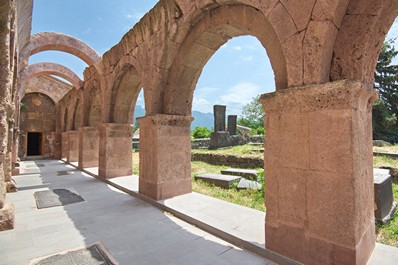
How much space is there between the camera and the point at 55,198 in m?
4.72

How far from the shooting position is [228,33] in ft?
12.9

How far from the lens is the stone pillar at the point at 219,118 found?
15.6m

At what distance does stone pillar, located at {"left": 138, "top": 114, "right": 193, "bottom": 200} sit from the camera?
14.5ft

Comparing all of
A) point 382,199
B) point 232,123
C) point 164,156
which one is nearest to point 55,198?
point 164,156

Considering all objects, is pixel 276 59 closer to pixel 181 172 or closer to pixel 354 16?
pixel 354 16

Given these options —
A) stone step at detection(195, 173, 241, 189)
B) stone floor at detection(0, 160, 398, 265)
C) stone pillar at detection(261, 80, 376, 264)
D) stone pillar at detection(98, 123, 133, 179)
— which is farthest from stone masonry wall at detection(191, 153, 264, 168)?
stone pillar at detection(261, 80, 376, 264)

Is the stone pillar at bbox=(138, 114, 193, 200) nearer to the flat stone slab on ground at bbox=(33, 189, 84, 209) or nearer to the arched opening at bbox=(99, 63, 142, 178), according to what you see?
the flat stone slab on ground at bbox=(33, 189, 84, 209)

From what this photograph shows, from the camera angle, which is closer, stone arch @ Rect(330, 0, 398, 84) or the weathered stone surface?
stone arch @ Rect(330, 0, 398, 84)

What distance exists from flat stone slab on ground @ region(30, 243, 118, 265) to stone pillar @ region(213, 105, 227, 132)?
1312 cm

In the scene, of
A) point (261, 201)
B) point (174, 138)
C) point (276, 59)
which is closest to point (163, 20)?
point (174, 138)

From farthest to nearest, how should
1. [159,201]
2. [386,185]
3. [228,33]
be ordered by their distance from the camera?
[159,201] < [228,33] < [386,185]

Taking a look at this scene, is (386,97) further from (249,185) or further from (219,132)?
(249,185)

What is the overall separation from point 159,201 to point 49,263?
2.10 metres

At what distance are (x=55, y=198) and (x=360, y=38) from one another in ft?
18.7
